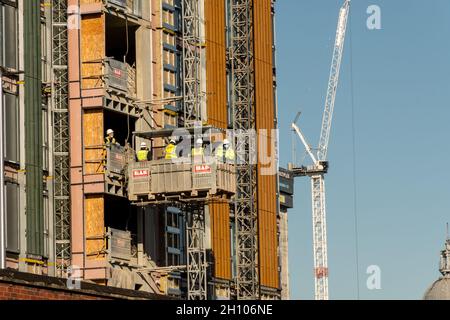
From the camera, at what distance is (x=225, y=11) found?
113625mm

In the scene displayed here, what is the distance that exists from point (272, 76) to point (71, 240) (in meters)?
36.4

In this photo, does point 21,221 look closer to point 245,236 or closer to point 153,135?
point 153,135

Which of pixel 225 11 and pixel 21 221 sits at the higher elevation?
pixel 225 11

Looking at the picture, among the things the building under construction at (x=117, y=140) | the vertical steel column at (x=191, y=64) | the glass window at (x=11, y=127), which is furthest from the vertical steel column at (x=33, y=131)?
the vertical steel column at (x=191, y=64)

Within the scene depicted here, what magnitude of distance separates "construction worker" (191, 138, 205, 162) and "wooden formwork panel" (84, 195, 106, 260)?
21.5 ft

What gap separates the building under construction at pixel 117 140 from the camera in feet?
279

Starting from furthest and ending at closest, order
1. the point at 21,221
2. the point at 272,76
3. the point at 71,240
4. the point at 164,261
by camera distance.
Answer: the point at 272,76 < the point at 164,261 < the point at 71,240 < the point at 21,221

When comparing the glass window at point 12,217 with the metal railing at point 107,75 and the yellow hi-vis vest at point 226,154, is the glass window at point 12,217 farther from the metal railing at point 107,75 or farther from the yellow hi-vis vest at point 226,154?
the yellow hi-vis vest at point 226,154

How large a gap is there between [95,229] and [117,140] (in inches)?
389

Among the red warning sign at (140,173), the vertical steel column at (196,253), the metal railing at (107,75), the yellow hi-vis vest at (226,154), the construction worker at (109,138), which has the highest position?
the metal railing at (107,75)

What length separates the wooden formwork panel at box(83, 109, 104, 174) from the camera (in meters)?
91.6

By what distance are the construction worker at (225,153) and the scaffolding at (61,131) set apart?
9760 mm
